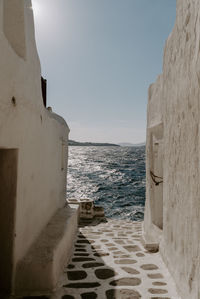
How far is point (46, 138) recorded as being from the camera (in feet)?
16.8

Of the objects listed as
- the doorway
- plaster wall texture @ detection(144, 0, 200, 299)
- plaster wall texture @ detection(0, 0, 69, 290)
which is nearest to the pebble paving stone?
plaster wall texture @ detection(144, 0, 200, 299)

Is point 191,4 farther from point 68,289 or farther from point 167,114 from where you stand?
point 68,289

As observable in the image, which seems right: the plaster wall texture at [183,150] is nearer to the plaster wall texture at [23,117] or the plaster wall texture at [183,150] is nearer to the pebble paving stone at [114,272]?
the pebble paving stone at [114,272]

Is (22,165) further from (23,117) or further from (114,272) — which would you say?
(114,272)

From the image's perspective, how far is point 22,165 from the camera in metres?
3.57

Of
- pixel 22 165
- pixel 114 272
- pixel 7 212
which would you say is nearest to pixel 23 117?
pixel 22 165

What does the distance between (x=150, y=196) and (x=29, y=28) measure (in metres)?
4.27

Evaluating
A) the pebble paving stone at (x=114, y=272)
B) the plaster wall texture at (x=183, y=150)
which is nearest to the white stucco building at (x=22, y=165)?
the pebble paving stone at (x=114, y=272)

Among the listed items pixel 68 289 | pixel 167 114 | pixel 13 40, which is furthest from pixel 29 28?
pixel 68 289

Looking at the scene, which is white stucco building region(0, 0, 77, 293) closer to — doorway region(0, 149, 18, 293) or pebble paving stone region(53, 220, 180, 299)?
doorway region(0, 149, 18, 293)

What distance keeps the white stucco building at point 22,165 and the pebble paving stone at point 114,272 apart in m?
0.36

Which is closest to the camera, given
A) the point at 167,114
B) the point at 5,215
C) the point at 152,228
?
the point at 5,215

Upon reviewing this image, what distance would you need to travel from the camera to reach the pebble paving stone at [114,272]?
11.6ft

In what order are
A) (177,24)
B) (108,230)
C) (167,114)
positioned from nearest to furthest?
1. (177,24)
2. (167,114)
3. (108,230)
